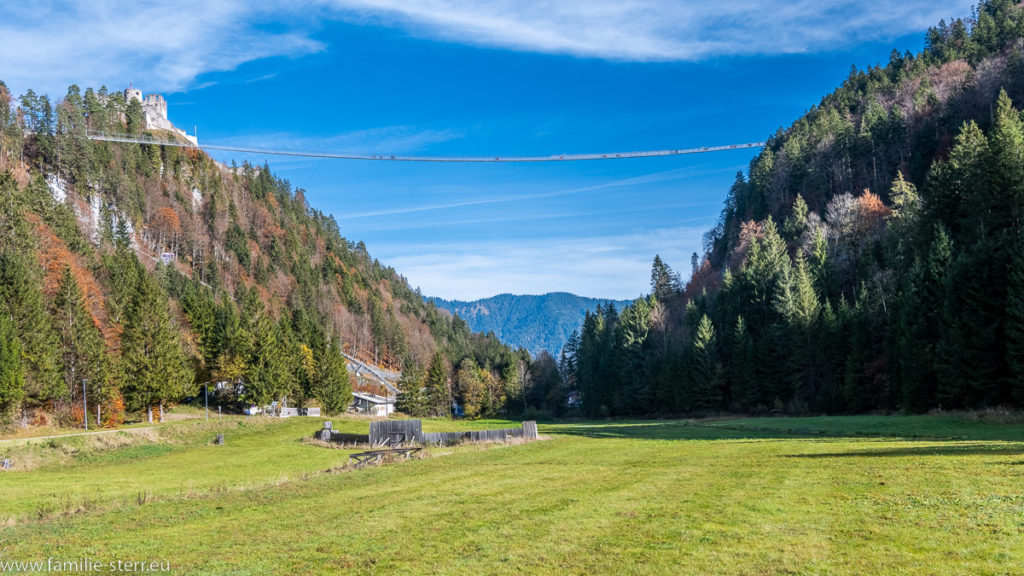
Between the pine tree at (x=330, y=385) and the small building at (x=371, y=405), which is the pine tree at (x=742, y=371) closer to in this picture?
the pine tree at (x=330, y=385)

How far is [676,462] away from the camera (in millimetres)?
25859

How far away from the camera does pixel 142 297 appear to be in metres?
66.5

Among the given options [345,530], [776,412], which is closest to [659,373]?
[776,412]

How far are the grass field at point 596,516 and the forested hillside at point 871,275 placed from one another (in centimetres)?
1947

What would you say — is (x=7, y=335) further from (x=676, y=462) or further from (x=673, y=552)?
(x=673, y=552)

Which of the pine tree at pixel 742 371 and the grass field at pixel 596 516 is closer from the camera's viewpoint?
the grass field at pixel 596 516

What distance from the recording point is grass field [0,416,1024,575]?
434 inches

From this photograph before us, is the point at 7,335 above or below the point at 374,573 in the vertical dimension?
above

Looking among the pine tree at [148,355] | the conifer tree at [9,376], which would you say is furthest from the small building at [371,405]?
the conifer tree at [9,376]

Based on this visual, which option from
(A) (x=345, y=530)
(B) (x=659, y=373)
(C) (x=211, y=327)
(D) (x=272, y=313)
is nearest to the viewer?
(A) (x=345, y=530)

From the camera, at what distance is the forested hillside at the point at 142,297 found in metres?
58.1

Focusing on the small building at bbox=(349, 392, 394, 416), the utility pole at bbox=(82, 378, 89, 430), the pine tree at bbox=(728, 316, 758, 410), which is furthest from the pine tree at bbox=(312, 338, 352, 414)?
the pine tree at bbox=(728, 316, 758, 410)

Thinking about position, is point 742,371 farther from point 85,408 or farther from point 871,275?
point 85,408

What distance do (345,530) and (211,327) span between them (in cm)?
8212
